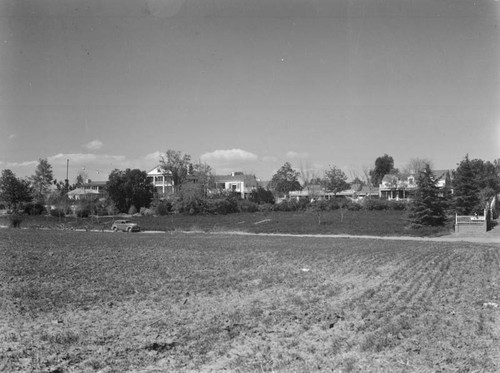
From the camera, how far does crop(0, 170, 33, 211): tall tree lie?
2399 inches

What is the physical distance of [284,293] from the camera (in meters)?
9.65

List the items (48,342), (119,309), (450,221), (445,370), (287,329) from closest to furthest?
1. (445,370)
2. (48,342)
3. (287,329)
4. (119,309)
5. (450,221)

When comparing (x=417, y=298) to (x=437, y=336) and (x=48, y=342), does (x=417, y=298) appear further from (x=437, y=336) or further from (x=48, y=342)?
(x=48, y=342)

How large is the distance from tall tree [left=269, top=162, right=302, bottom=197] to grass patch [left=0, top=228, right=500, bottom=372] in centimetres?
9748

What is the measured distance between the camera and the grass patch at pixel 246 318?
5.38 meters

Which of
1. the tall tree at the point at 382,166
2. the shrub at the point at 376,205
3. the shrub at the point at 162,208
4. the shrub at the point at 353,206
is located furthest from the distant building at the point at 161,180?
the tall tree at the point at 382,166

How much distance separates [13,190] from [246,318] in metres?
62.2

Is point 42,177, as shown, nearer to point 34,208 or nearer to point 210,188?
point 34,208

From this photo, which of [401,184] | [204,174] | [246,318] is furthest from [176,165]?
[246,318]

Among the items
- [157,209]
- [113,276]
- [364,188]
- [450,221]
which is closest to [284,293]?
[113,276]

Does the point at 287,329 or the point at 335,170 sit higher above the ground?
the point at 335,170

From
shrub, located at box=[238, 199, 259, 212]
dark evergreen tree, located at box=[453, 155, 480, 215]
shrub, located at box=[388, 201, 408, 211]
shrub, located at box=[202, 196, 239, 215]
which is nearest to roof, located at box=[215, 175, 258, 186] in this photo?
shrub, located at box=[238, 199, 259, 212]

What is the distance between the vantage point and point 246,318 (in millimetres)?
7438

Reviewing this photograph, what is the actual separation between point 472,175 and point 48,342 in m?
46.9
